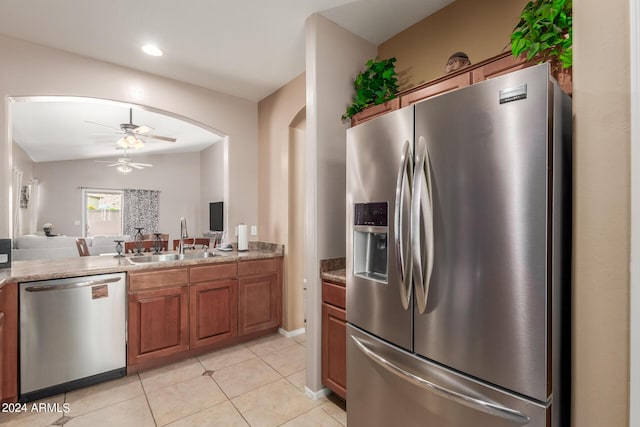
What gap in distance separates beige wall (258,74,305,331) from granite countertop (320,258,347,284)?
120 cm

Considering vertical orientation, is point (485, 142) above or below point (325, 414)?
above

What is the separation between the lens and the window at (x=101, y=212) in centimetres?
818

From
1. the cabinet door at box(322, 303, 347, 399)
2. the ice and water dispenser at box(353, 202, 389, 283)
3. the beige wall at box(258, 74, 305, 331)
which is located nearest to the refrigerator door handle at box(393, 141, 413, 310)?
the ice and water dispenser at box(353, 202, 389, 283)

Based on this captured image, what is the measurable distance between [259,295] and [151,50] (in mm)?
2584

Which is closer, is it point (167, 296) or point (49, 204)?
point (167, 296)

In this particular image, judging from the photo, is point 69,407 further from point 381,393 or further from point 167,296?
point 381,393

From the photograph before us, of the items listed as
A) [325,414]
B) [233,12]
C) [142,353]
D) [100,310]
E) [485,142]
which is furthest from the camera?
[142,353]

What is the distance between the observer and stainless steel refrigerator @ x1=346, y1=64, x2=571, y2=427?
0.92 metres

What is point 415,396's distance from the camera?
125 cm

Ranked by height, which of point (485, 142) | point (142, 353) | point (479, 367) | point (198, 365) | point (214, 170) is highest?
point (214, 170)

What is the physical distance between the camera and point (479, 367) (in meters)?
1.05

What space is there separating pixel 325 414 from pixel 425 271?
1426 millimetres

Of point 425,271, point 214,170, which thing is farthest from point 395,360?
point 214,170

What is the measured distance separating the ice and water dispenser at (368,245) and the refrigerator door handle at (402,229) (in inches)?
8.9
